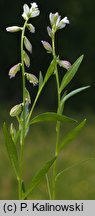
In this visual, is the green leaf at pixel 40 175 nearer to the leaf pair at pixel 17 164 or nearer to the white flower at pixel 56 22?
the leaf pair at pixel 17 164

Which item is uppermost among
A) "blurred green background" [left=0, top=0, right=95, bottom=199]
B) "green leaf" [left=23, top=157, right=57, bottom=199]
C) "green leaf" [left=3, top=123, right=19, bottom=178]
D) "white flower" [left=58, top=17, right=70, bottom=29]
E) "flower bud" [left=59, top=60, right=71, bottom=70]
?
"white flower" [left=58, top=17, right=70, bottom=29]

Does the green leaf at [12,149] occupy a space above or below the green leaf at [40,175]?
above

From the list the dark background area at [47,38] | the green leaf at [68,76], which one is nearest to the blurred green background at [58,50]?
the dark background area at [47,38]

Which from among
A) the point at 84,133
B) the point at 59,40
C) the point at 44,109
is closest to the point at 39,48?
the point at 59,40

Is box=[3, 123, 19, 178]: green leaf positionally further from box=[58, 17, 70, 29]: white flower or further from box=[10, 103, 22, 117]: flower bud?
box=[58, 17, 70, 29]: white flower

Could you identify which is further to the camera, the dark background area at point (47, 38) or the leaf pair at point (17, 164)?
the dark background area at point (47, 38)


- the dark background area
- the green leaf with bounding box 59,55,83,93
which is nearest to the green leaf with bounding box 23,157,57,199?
the green leaf with bounding box 59,55,83,93

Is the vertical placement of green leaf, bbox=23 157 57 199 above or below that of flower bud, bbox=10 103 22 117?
below

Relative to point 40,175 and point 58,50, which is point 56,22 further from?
point 58,50

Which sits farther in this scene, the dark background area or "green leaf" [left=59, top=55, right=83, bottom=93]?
the dark background area
